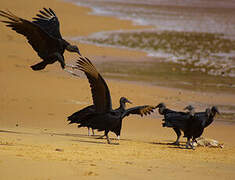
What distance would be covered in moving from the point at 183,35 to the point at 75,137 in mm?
21118

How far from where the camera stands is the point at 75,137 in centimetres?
980

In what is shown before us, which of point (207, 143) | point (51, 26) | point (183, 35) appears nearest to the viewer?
point (207, 143)

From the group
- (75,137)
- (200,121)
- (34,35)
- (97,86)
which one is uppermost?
(34,35)

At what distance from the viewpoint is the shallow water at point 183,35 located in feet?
71.6

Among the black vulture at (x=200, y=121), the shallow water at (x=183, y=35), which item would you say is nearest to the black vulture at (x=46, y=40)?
the black vulture at (x=200, y=121)

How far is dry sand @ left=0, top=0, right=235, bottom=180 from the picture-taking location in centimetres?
629

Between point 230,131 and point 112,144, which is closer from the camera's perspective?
point 112,144

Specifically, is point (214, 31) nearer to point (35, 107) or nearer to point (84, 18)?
point (84, 18)

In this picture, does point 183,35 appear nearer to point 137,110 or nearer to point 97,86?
point 137,110

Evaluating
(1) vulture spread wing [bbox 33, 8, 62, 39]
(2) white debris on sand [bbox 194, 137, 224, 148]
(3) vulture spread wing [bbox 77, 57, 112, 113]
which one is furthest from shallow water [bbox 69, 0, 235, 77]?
(3) vulture spread wing [bbox 77, 57, 112, 113]

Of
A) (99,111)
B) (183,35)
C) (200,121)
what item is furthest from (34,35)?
(183,35)

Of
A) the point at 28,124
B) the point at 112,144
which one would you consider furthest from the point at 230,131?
the point at 28,124

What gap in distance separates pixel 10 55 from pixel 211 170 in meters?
12.2

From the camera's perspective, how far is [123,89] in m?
14.5
